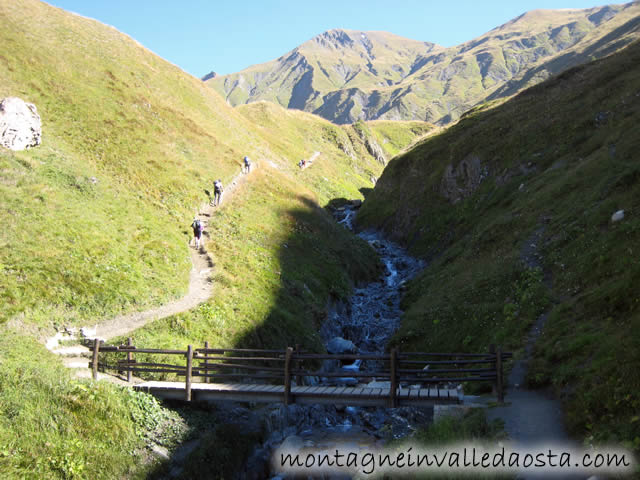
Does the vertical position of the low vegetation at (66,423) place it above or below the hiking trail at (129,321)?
below

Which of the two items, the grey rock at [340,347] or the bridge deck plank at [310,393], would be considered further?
the grey rock at [340,347]

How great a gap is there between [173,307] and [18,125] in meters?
20.2

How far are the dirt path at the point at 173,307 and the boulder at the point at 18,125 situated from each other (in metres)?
14.6

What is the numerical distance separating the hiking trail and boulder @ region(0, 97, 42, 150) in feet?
47.6

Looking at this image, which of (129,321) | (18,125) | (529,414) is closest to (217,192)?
(18,125)

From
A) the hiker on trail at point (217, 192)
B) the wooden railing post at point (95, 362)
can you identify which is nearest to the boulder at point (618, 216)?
the wooden railing post at point (95, 362)

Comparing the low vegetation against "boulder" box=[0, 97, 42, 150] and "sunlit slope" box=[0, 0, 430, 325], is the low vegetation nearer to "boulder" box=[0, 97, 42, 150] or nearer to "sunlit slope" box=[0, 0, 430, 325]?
"sunlit slope" box=[0, 0, 430, 325]

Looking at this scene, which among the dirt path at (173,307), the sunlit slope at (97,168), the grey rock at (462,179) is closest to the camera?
the dirt path at (173,307)

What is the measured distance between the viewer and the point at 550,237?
27781 millimetres

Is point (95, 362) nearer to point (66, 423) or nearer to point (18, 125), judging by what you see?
point (66, 423)

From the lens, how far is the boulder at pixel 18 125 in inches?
1254

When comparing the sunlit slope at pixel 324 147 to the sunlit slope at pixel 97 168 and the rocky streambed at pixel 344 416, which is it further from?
the rocky streambed at pixel 344 416

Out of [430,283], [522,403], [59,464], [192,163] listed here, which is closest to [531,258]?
[430,283]

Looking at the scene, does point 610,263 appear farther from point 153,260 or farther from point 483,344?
point 153,260
